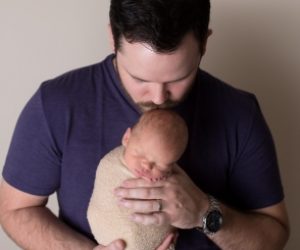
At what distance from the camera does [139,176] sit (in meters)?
0.99

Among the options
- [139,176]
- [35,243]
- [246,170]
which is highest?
[139,176]

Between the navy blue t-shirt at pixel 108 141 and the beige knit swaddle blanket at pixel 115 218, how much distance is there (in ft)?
0.47

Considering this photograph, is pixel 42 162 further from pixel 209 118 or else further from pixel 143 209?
pixel 209 118

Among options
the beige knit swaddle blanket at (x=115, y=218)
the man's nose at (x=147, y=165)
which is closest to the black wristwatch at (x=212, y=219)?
the beige knit swaddle blanket at (x=115, y=218)

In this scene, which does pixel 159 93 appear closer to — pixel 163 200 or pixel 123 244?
pixel 163 200

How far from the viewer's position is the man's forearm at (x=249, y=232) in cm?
119

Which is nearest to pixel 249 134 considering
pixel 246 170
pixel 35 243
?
pixel 246 170

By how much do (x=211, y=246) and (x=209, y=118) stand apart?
1.14ft

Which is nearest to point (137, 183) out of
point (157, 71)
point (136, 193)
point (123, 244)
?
point (136, 193)

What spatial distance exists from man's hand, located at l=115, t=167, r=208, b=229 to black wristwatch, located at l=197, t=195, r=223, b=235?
1.7 inches

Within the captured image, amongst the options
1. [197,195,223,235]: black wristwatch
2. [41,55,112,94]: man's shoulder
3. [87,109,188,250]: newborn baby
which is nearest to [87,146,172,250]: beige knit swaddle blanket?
[87,109,188,250]: newborn baby

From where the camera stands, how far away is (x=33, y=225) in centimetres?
120

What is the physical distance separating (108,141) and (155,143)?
28 centimetres

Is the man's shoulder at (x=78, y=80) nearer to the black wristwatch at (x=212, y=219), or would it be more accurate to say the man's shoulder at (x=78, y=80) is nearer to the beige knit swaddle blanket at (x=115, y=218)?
the beige knit swaddle blanket at (x=115, y=218)
